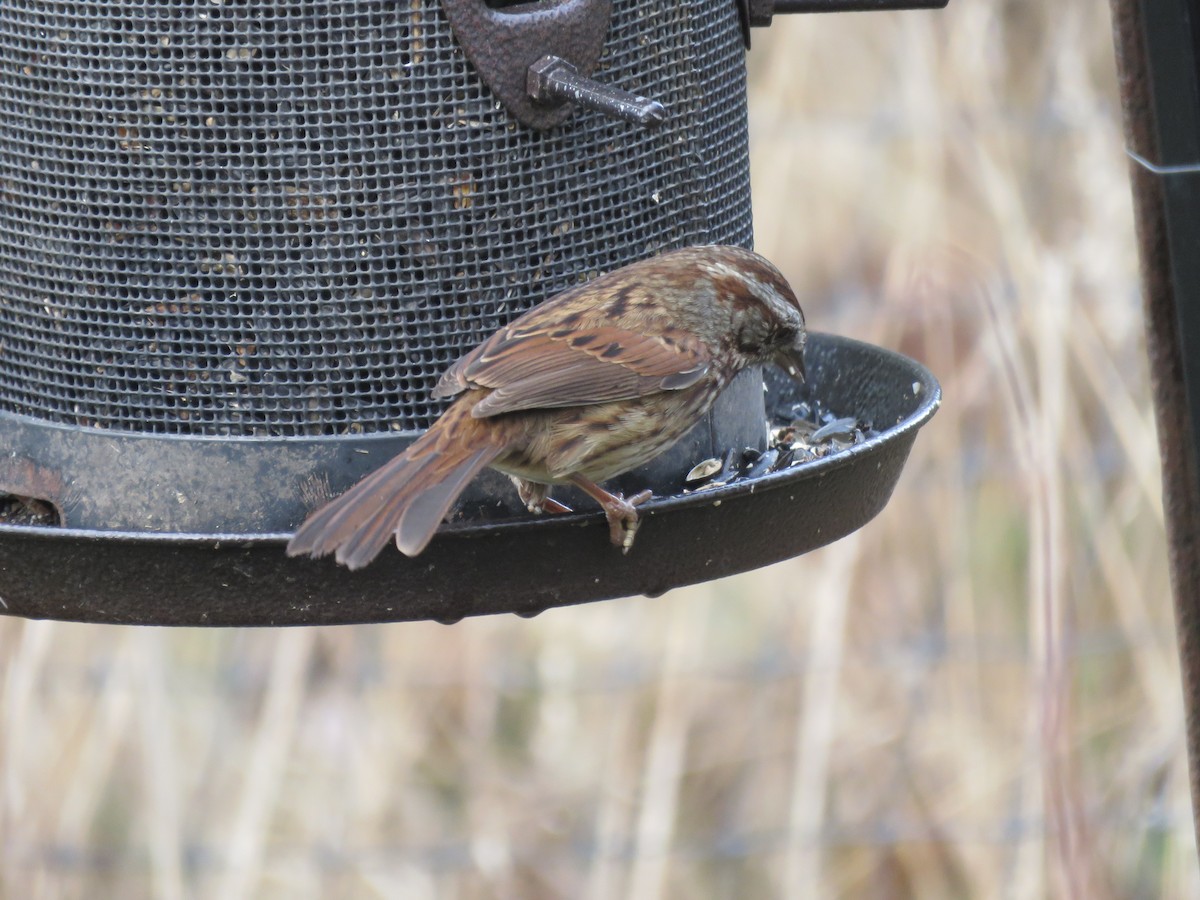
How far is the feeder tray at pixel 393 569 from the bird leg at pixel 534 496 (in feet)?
1.28

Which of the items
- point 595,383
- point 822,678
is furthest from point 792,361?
point 822,678

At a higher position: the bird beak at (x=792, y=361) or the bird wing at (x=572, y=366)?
the bird wing at (x=572, y=366)

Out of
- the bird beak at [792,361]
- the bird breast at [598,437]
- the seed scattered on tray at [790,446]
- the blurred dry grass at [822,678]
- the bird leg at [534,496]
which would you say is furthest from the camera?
the blurred dry grass at [822,678]

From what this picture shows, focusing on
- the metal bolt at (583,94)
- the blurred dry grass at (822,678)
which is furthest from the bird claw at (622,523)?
the blurred dry grass at (822,678)

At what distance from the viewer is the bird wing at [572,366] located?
293 cm

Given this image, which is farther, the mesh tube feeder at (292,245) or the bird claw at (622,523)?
the mesh tube feeder at (292,245)

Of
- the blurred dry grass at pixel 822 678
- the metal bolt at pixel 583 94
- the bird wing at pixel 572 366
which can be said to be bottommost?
the blurred dry grass at pixel 822 678

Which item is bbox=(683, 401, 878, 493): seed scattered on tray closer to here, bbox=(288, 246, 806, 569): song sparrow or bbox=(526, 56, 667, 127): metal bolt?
bbox=(288, 246, 806, 569): song sparrow

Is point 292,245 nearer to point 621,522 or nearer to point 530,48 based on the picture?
point 530,48

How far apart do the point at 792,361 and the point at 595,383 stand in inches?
25.4

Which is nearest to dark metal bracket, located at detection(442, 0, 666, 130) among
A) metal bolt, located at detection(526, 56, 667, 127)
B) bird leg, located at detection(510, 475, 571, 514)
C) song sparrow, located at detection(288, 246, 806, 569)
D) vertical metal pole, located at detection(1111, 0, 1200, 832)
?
metal bolt, located at detection(526, 56, 667, 127)

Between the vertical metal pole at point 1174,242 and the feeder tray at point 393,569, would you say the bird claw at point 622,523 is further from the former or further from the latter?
the vertical metal pole at point 1174,242

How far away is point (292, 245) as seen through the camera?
299 cm

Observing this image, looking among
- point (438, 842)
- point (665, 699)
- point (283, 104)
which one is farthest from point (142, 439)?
point (438, 842)
